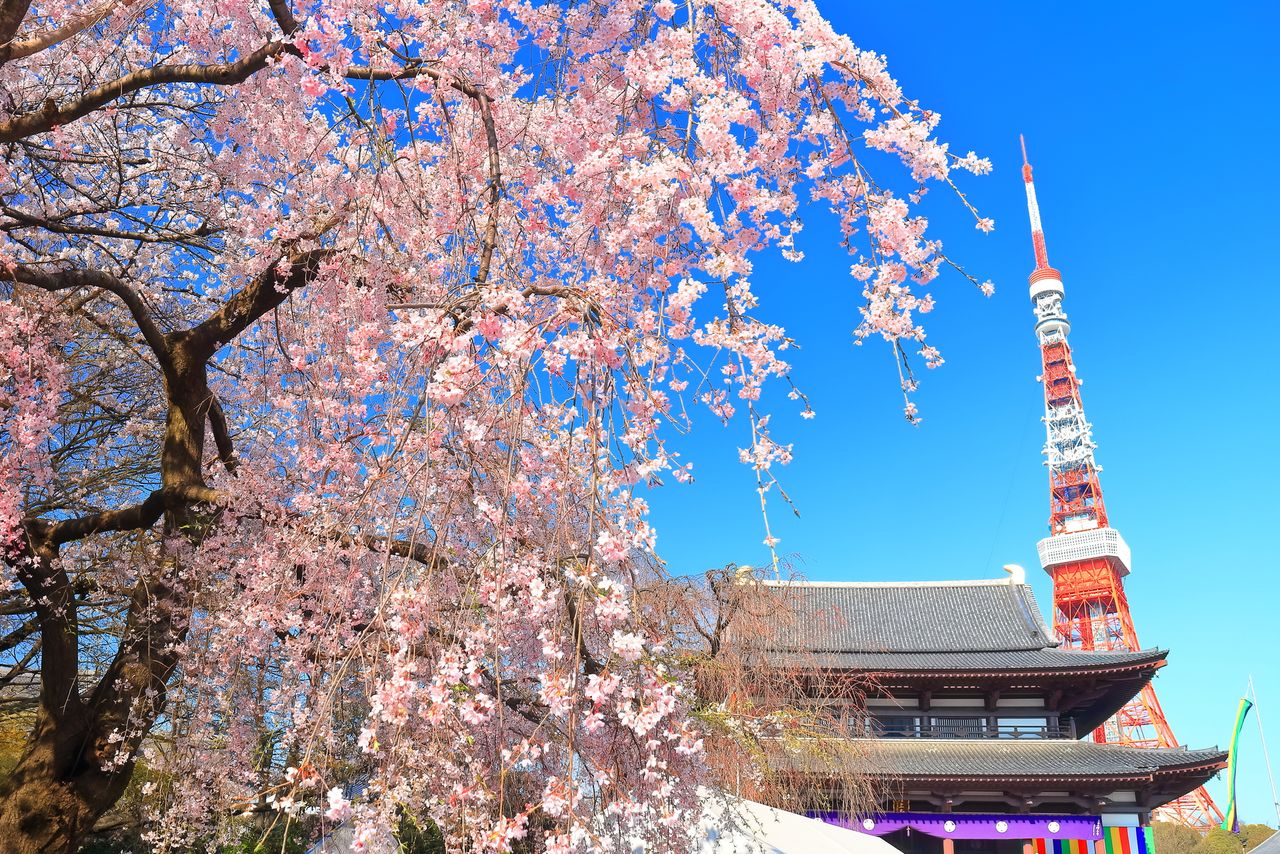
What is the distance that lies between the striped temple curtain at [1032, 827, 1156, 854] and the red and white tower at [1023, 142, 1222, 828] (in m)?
18.0

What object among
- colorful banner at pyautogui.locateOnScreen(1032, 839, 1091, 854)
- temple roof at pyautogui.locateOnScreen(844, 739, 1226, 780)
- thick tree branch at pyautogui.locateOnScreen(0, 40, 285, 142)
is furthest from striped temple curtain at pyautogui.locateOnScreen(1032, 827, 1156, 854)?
thick tree branch at pyautogui.locateOnScreen(0, 40, 285, 142)

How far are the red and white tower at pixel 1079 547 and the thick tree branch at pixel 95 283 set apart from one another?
36.4 metres

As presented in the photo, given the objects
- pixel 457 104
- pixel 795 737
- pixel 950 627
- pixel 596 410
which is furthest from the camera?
pixel 950 627

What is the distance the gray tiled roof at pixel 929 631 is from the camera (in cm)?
1781

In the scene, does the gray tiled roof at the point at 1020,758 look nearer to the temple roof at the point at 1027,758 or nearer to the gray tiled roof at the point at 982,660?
the temple roof at the point at 1027,758

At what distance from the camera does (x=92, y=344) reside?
8594mm

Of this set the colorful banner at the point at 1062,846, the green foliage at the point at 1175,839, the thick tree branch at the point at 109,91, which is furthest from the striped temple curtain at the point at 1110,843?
the thick tree branch at the point at 109,91

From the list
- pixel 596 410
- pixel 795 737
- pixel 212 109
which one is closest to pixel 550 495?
pixel 596 410

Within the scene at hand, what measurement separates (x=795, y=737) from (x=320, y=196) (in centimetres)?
987

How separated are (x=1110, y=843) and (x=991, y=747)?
269 cm

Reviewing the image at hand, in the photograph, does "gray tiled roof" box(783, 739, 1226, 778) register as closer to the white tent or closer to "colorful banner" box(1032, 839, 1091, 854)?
"colorful banner" box(1032, 839, 1091, 854)

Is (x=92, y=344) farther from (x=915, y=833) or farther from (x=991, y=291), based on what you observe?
(x=915, y=833)

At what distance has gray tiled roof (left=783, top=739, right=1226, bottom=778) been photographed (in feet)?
53.5

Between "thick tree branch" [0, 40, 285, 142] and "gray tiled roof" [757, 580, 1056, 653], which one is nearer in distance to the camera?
"thick tree branch" [0, 40, 285, 142]
